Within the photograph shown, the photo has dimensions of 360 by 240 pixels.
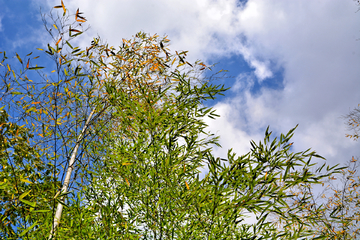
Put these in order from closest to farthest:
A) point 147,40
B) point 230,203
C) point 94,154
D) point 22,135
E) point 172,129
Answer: point 230,203, point 172,129, point 22,135, point 94,154, point 147,40

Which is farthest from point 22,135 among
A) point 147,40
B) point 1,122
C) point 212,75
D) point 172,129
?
point 212,75

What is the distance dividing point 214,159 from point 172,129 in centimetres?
69

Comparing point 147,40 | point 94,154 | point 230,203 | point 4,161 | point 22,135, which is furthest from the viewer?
Answer: point 147,40

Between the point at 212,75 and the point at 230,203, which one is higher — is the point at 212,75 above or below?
above

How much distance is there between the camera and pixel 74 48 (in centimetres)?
274

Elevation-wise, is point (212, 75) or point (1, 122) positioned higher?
point (212, 75)

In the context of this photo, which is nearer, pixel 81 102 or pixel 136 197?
pixel 136 197

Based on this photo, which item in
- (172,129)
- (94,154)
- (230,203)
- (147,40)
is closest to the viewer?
(230,203)

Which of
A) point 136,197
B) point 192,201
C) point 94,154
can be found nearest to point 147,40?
point 94,154

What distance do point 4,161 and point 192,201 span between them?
2.57m

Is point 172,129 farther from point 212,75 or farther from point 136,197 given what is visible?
point 212,75

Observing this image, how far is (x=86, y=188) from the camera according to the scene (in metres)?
3.32

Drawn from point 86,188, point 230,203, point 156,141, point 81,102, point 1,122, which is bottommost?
point 230,203

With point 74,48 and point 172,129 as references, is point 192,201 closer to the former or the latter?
point 172,129
